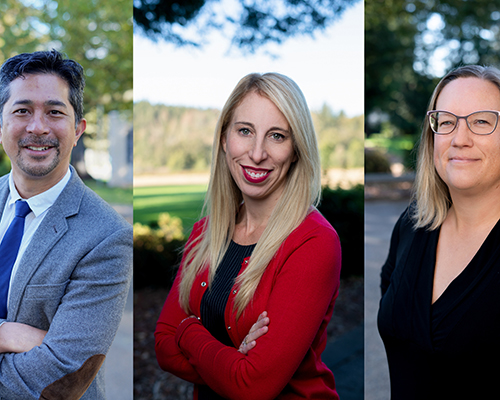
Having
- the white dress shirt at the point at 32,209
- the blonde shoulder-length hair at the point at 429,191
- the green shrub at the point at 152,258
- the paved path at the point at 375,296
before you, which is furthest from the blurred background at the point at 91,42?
the blonde shoulder-length hair at the point at 429,191

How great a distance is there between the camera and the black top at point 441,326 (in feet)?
5.22

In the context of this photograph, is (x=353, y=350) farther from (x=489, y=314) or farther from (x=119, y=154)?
(x=119, y=154)

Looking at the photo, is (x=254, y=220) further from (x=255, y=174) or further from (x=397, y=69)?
(x=397, y=69)

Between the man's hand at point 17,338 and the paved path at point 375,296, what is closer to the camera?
the man's hand at point 17,338

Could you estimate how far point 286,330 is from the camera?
1.65 metres

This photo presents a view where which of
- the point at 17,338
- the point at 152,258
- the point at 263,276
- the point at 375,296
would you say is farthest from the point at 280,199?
the point at 375,296

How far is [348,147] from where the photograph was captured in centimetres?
719

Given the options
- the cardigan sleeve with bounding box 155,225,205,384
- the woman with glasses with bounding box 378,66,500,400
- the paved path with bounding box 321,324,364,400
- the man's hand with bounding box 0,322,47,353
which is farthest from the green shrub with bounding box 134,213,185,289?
the woman with glasses with bounding box 378,66,500,400

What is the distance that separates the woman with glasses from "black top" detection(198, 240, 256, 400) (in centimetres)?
66

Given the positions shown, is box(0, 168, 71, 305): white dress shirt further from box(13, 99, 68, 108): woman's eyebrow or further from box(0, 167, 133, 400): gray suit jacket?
box(13, 99, 68, 108): woman's eyebrow

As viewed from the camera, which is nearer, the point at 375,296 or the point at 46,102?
the point at 46,102

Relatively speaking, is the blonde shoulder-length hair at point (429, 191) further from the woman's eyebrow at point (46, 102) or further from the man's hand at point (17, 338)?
the man's hand at point (17, 338)

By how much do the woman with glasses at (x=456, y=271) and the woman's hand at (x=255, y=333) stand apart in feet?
1.91

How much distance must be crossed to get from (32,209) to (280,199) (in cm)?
104
